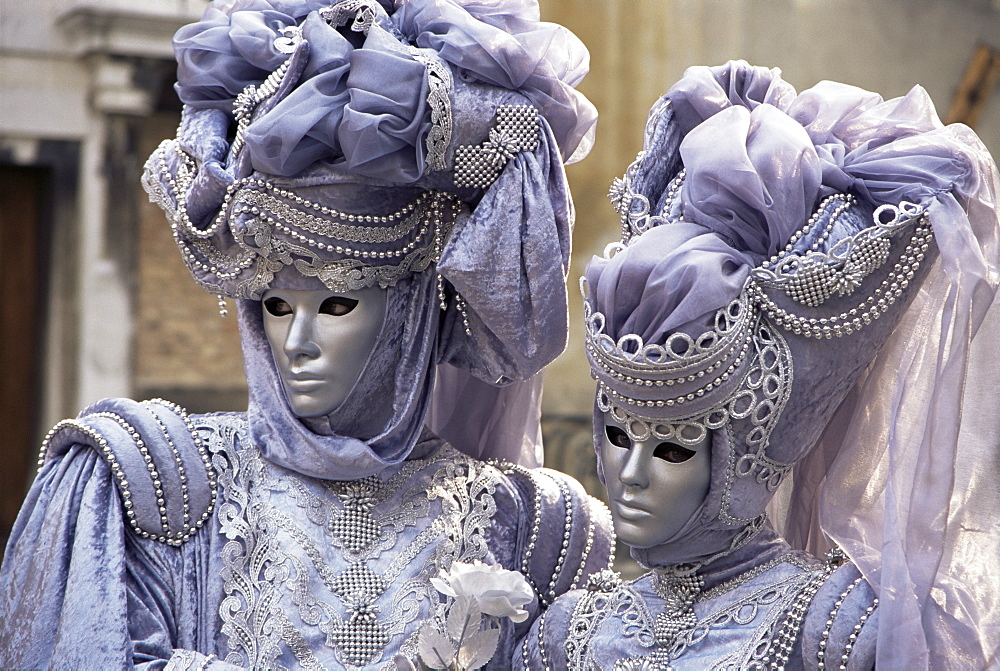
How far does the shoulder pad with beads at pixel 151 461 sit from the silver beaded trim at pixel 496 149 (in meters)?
0.59

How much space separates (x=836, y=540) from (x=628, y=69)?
10.1 feet

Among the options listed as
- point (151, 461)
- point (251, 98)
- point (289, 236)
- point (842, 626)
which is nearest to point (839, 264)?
point (842, 626)

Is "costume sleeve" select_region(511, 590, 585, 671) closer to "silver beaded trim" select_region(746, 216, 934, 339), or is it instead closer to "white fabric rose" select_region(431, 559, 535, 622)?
"white fabric rose" select_region(431, 559, 535, 622)

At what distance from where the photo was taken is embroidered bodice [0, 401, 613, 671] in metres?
1.95

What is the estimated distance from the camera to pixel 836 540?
1.78m

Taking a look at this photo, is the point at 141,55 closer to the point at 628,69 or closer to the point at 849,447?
the point at 628,69

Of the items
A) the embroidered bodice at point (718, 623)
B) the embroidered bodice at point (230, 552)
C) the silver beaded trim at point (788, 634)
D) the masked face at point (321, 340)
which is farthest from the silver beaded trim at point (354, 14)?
the silver beaded trim at point (788, 634)

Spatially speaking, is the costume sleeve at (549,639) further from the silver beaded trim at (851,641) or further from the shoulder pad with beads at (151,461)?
the shoulder pad with beads at (151,461)

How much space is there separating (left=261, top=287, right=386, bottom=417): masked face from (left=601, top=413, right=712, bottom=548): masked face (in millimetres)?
496

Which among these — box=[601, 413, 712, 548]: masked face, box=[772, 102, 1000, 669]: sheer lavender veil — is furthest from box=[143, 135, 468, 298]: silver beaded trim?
box=[772, 102, 1000, 669]: sheer lavender veil

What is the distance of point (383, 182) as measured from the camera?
2045 mm

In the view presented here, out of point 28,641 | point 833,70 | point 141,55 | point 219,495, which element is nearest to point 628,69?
point 833,70

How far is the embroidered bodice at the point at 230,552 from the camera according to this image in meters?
1.95

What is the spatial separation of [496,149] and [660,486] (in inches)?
24.0
